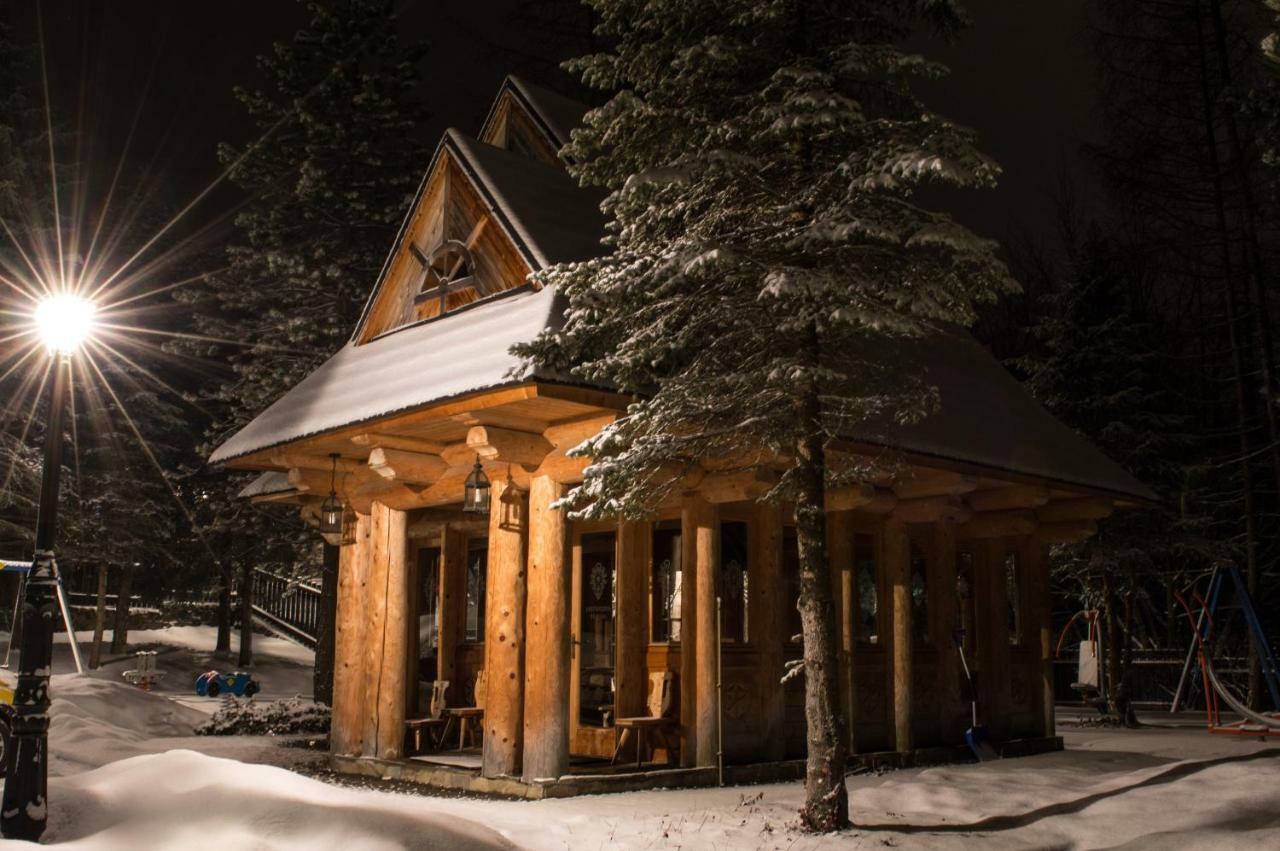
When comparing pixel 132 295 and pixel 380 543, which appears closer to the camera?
pixel 380 543

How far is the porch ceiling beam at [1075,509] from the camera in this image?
1559cm

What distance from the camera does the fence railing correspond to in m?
38.0

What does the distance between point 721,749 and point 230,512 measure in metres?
17.5

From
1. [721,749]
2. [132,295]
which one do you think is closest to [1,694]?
[721,749]

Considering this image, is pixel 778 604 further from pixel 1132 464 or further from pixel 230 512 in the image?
pixel 230 512

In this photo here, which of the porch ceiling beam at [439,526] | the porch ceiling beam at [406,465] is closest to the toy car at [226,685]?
the porch ceiling beam at [439,526]

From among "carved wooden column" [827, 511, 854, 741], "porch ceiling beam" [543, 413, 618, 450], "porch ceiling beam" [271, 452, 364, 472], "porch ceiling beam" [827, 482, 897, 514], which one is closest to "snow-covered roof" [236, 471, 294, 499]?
"porch ceiling beam" [271, 452, 364, 472]

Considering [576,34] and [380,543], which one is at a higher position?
[576,34]

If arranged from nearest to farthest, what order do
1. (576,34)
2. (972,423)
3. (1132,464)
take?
(972,423) → (1132,464) → (576,34)

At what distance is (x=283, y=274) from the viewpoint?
21.8m

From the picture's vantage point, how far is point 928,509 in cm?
1402

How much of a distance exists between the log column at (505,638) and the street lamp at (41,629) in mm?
3983

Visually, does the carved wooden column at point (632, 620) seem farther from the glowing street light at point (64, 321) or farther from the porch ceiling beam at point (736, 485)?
the glowing street light at point (64, 321)

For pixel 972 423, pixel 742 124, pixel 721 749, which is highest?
pixel 742 124
